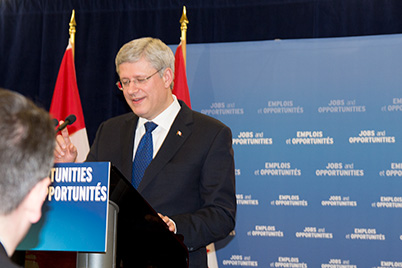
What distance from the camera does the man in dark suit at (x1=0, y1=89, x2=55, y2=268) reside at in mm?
918

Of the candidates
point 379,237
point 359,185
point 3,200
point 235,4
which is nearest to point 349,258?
point 379,237

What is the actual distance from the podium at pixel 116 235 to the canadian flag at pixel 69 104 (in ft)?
11.1

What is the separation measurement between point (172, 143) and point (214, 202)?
35cm

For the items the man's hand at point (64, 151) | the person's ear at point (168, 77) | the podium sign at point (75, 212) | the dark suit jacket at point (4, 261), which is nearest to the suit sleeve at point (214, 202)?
the person's ear at point (168, 77)

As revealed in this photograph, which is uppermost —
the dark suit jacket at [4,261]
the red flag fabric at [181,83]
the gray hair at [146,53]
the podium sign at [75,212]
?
the red flag fabric at [181,83]

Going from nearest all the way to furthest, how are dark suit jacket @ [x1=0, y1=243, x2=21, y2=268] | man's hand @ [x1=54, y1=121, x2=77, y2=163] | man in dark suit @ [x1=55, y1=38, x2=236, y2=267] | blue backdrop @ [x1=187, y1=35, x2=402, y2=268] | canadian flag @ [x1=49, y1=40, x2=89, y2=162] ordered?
dark suit jacket @ [x1=0, y1=243, x2=21, y2=268]
man's hand @ [x1=54, y1=121, x2=77, y2=163]
man in dark suit @ [x1=55, y1=38, x2=236, y2=267]
blue backdrop @ [x1=187, y1=35, x2=402, y2=268]
canadian flag @ [x1=49, y1=40, x2=89, y2=162]

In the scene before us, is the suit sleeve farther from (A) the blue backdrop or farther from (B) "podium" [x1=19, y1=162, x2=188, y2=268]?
(A) the blue backdrop

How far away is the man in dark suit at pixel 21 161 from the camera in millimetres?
918

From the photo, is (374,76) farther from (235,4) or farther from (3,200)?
(3,200)

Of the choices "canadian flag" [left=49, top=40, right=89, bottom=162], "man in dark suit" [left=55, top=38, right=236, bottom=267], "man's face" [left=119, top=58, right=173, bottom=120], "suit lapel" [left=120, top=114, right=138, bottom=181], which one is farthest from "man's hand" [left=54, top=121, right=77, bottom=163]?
"canadian flag" [left=49, top=40, right=89, bottom=162]

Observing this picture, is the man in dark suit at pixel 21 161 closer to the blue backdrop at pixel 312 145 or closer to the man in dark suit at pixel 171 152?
the man in dark suit at pixel 171 152

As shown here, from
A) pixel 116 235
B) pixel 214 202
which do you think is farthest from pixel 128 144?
pixel 116 235

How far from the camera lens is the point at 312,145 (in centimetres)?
483

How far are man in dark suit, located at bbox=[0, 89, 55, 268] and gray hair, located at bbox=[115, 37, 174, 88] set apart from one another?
5.58ft
